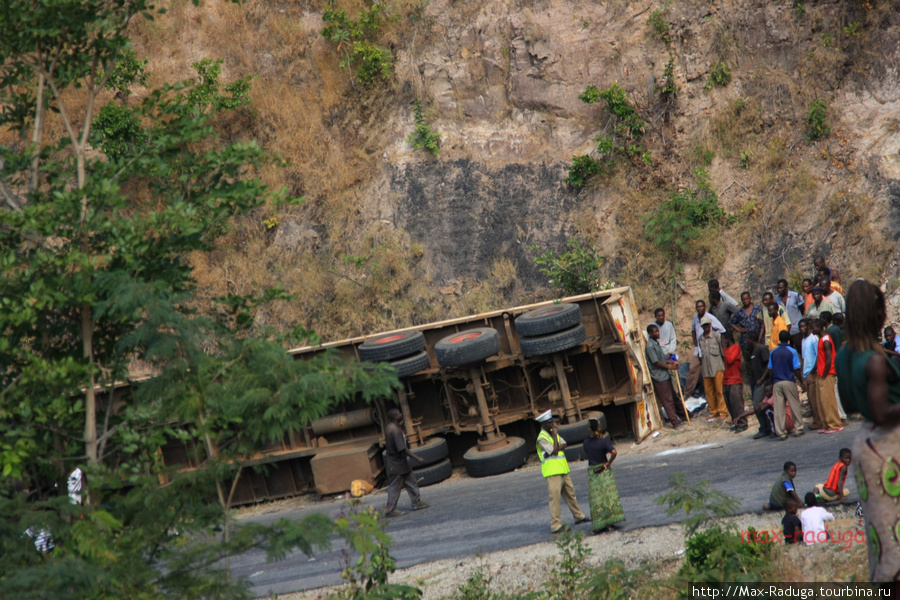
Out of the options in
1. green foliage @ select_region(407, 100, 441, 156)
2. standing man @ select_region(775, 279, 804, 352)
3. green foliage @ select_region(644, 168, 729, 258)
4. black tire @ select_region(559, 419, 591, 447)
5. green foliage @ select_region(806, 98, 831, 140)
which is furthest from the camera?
green foliage @ select_region(407, 100, 441, 156)

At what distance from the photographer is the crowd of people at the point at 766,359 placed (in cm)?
1191

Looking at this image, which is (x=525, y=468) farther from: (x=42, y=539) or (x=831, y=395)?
(x=42, y=539)

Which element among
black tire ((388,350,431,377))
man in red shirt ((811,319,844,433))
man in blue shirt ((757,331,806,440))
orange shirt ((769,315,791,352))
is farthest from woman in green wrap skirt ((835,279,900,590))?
orange shirt ((769,315,791,352))

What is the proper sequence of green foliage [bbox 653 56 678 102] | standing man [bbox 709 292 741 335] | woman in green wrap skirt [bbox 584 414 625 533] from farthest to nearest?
green foliage [bbox 653 56 678 102] → standing man [bbox 709 292 741 335] → woman in green wrap skirt [bbox 584 414 625 533]

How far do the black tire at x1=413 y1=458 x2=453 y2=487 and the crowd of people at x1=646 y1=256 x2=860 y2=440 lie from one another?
12.9 feet

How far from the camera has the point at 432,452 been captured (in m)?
13.8

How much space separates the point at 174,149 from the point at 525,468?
9.20 metres

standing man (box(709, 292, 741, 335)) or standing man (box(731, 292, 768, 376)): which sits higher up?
standing man (box(709, 292, 741, 335))

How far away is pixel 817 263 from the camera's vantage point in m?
14.6

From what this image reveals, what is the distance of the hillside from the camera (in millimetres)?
17562

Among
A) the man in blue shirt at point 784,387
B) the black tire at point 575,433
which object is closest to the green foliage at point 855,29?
the man in blue shirt at point 784,387

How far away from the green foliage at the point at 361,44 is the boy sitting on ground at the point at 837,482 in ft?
54.4

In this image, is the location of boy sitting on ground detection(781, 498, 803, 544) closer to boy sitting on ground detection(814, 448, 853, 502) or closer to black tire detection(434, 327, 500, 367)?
boy sitting on ground detection(814, 448, 853, 502)

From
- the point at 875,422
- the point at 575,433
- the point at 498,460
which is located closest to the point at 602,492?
the point at 575,433
